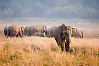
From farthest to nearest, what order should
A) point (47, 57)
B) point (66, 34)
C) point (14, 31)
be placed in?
point (14, 31) → point (66, 34) → point (47, 57)

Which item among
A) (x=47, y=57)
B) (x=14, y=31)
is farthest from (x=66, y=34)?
(x=14, y=31)

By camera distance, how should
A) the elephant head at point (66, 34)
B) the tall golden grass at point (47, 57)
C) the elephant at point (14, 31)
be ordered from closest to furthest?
the tall golden grass at point (47, 57)
the elephant head at point (66, 34)
the elephant at point (14, 31)

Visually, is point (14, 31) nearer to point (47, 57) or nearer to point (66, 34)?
point (66, 34)

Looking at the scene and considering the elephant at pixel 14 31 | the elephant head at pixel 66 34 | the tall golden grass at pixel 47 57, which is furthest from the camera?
the elephant at pixel 14 31

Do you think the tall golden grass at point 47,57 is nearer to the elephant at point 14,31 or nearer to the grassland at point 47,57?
the grassland at point 47,57

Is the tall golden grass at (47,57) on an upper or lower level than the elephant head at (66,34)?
lower

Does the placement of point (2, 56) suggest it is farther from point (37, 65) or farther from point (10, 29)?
point (10, 29)

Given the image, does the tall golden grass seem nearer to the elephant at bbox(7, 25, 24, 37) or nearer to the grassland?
the grassland

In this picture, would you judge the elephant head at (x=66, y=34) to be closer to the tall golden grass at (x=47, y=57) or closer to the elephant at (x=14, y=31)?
the tall golden grass at (x=47, y=57)

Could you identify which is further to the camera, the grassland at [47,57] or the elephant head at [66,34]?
the elephant head at [66,34]

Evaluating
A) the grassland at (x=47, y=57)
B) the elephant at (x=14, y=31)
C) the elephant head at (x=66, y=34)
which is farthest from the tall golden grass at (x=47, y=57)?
the elephant at (x=14, y=31)

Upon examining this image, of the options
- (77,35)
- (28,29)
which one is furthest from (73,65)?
(28,29)

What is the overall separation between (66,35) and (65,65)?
2293 mm

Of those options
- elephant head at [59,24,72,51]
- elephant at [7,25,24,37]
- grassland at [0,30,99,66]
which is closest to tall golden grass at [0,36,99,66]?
grassland at [0,30,99,66]
